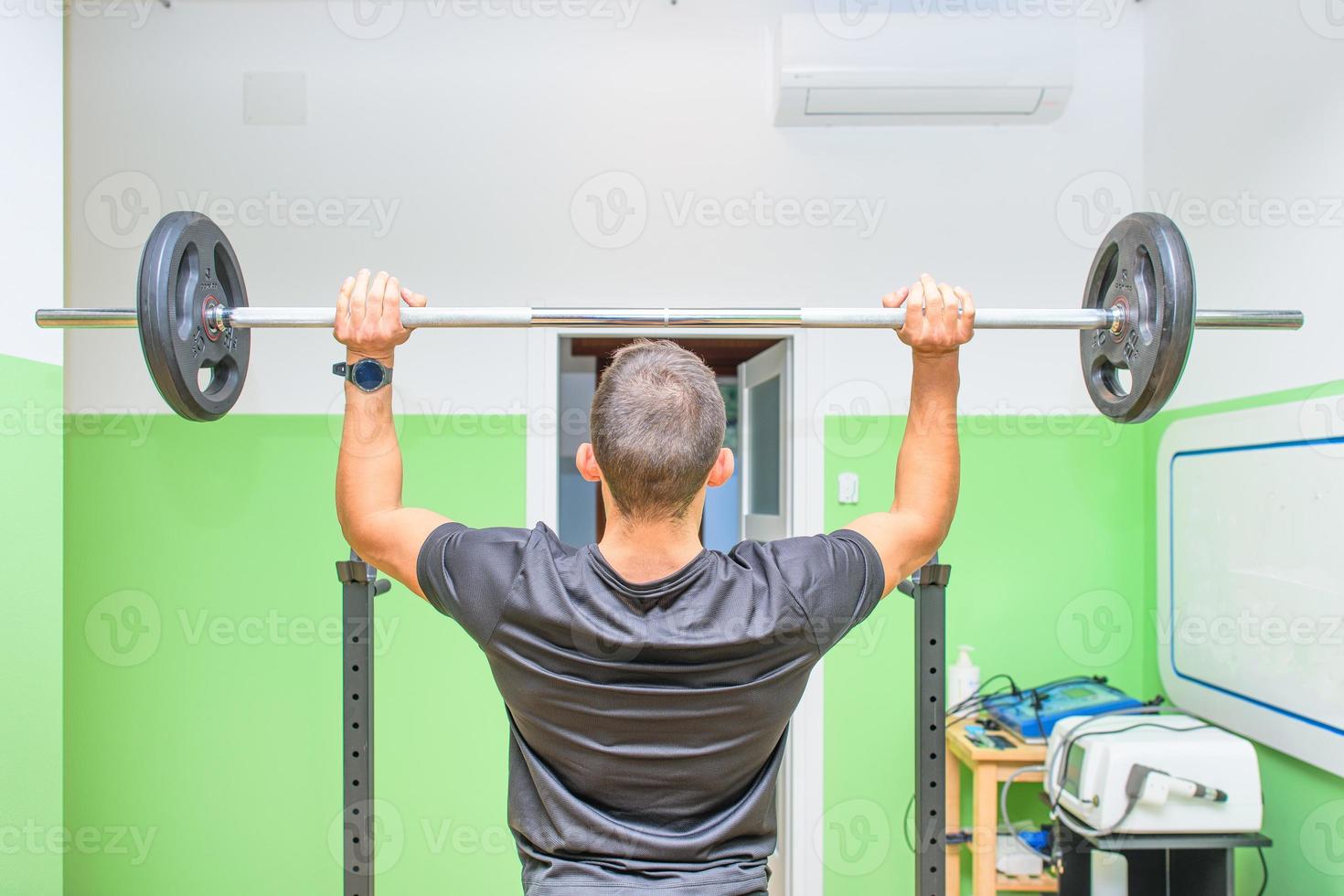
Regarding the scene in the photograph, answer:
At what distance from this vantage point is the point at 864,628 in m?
2.68

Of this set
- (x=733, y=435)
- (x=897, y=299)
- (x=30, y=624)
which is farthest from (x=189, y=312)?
(x=733, y=435)

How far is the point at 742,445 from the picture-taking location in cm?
356

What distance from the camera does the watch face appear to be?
126 cm

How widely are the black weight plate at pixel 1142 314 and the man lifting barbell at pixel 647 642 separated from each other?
56 centimetres

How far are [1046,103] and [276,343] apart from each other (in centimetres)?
242

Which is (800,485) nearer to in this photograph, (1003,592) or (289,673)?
(1003,592)

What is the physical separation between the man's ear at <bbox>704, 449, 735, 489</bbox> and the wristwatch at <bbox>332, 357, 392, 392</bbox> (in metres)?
0.50

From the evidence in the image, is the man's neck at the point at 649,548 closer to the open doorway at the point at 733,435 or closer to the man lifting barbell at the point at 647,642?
the man lifting barbell at the point at 647,642

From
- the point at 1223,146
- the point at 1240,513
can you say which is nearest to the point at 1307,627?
the point at 1240,513

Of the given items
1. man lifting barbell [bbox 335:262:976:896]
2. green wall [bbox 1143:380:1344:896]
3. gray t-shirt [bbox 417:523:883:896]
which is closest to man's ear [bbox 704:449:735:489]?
man lifting barbell [bbox 335:262:976:896]

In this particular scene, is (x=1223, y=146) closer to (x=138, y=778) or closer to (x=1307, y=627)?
(x=1307, y=627)

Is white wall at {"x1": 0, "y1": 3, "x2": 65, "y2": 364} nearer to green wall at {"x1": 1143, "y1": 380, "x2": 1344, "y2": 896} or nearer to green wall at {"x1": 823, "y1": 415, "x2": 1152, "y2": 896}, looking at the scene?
green wall at {"x1": 823, "y1": 415, "x2": 1152, "y2": 896}

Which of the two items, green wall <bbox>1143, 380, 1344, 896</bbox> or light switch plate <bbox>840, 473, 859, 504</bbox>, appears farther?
light switch plate <bbox>840, 473, 859, 504</bbox>

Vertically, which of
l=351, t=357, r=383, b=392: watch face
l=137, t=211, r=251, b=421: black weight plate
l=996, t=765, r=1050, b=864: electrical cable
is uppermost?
l=137, t=211, r=251, b=421: black weight plate
